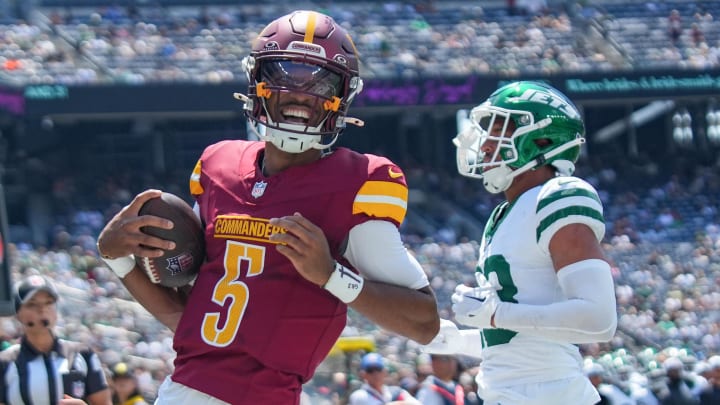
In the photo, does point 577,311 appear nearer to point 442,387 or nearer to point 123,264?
point 123,264

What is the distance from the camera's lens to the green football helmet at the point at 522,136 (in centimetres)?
382

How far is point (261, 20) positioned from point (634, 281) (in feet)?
33.1

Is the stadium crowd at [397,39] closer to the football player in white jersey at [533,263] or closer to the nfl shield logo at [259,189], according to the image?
the football player in white jersey at [533,263]

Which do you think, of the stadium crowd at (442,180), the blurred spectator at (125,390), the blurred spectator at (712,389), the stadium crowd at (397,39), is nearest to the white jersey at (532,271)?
the blurred spectator at (125,390)

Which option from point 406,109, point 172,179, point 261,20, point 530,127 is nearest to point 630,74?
point 406,109

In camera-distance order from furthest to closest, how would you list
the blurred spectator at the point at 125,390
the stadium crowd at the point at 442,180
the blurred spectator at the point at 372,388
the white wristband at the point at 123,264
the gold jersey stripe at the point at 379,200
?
the stadium crowd at the point at 442,180, the blurred spectator at the point at 372,388, the blurred spectator at the point at 125,390, the white wristband at the point at 123,264, the gold jersey stripe at the point at 379,200

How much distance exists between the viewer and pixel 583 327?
3436 millimetres

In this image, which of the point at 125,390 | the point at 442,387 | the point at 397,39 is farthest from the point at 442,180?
the point at 125,390

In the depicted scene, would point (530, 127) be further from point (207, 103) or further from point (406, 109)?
point (406, 109)

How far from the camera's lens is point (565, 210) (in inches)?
138

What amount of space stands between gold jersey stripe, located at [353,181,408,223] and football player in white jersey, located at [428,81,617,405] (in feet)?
1.86

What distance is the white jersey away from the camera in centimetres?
354

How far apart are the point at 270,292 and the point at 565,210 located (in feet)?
3.07

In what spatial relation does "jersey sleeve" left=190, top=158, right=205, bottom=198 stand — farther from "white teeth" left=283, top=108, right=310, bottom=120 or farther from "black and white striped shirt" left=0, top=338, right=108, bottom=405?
"black and white striped shirt" left=0, top=338, right=108, bottom=405
